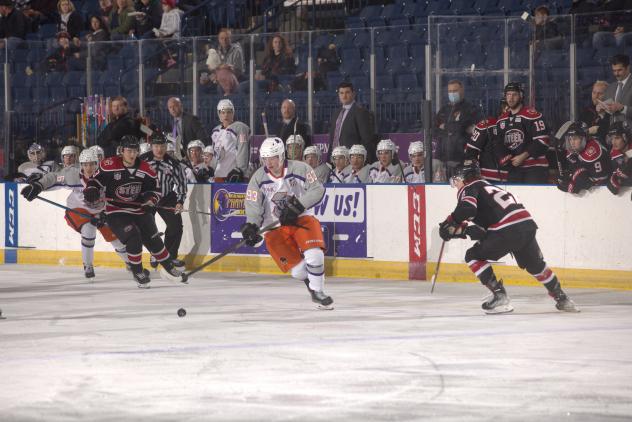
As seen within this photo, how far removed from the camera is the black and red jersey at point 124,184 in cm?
1288

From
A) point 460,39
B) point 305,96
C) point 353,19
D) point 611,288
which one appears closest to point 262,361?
point 611,288

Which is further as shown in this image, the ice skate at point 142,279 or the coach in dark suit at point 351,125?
the coach in dark suit at point 351,125

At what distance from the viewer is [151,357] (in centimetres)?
806

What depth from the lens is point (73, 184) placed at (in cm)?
1499

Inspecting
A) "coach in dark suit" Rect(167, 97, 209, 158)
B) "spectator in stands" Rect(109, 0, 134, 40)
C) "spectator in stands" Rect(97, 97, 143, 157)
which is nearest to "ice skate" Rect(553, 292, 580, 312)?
"coach in dark suit" Rect(167, 97, 209, 158)

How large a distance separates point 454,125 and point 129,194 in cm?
343

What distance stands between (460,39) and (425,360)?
19.5 ft

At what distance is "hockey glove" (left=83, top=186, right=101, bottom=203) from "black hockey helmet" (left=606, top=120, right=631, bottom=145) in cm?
509

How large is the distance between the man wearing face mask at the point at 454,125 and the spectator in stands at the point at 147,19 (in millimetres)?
6809

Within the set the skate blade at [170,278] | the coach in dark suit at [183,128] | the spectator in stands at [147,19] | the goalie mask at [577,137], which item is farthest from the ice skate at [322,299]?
the spectator in stands at [147,19]

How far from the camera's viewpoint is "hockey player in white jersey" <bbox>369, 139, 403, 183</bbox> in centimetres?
1402

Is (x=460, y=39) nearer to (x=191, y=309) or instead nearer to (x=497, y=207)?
(x=497, y=207)

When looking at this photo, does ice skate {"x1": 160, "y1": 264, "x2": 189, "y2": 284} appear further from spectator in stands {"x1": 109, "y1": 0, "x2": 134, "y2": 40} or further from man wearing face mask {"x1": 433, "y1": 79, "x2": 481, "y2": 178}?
spectator in stands {"x1": 109, "y1": 0, "x2": 134, "y2": 40}

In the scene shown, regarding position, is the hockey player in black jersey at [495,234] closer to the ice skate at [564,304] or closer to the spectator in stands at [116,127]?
the ice skate at [564,304]
